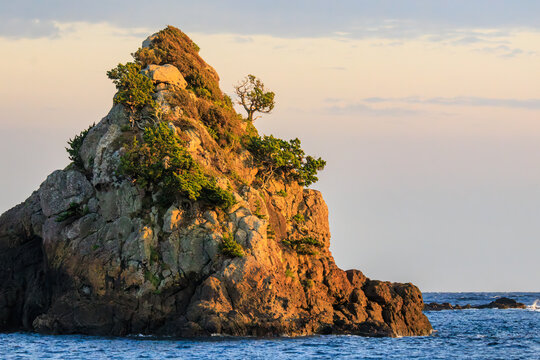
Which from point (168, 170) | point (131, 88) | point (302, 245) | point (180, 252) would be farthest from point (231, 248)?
point (131, 88)

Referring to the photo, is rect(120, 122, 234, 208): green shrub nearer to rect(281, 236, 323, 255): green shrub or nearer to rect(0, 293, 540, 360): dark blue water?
rect(281, 236, 323, 255): green shrub

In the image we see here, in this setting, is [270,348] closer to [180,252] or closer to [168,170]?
[180,252]

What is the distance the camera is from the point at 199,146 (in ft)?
A: 163

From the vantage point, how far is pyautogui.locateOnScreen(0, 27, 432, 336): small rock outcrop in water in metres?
44.1

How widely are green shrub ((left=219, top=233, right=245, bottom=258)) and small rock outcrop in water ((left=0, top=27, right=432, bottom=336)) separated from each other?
83mm

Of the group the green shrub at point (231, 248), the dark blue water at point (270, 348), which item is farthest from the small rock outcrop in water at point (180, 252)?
the dark blue water at point (270, 348)

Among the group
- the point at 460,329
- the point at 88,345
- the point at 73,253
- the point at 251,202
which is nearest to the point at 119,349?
the point at 88,345

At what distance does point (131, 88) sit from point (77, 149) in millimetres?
6206

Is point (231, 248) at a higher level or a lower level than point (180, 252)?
higher

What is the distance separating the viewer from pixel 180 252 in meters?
45.2

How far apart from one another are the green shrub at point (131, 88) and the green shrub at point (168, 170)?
10.9 ft

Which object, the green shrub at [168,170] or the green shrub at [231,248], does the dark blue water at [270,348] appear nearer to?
the green shrub at [231,248]

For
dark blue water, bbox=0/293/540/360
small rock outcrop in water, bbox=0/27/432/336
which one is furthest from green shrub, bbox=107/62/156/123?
dark blue water, bbox=0/293/540/360

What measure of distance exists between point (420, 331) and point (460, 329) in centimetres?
833
